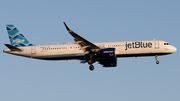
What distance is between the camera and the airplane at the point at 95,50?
52.4m

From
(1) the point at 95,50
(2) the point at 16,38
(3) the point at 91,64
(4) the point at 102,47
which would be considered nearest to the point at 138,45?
(4) the point at 102,47

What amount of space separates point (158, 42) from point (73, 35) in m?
16.0

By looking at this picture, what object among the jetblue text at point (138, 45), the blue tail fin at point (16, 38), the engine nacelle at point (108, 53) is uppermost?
the blue tail fin at point (16, 38)

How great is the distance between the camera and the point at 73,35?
4856cm

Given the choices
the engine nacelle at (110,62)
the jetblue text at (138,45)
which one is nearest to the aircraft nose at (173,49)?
the jetblue text at (138,45)

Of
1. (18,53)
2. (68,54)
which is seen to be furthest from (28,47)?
(68,54)

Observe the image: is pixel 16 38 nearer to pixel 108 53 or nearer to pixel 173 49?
pixel 108 53

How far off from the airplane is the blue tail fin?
0.86 meters

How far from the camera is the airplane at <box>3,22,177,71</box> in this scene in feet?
172

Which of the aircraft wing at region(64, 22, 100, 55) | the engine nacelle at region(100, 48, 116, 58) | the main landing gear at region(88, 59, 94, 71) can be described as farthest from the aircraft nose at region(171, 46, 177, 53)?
the main landing gear at region(88, 59, 94, 71)

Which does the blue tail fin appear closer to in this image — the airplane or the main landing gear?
the airplane

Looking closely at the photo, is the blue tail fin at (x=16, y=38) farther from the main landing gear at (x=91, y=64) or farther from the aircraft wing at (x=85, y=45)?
the main landing gear at (x=91, y=64)

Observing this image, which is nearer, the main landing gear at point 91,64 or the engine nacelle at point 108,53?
the engine nacelle at point 108,53

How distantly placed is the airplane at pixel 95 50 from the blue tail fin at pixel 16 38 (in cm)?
86
